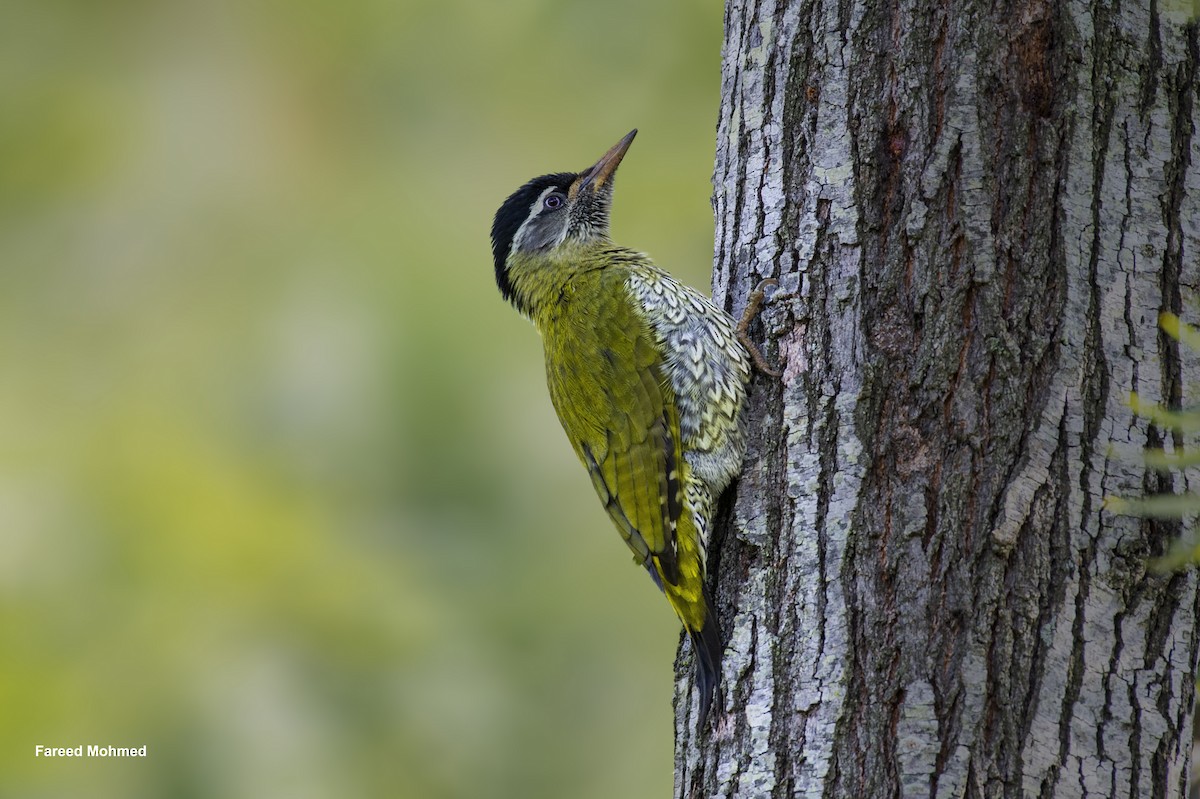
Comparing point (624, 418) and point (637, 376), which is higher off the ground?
point (637, 376)

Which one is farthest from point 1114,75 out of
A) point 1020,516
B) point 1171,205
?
point 1020,516

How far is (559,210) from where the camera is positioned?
5039 millimetres

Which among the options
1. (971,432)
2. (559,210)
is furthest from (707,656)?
(559,210)

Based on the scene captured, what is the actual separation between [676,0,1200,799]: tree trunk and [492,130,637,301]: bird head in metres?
1.98

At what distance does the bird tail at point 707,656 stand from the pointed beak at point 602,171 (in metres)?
2.43

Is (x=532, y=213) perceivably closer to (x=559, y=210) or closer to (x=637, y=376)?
(x=559, y=210)

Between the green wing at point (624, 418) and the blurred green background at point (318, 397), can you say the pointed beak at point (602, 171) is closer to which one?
the green wing at point (624, 418)

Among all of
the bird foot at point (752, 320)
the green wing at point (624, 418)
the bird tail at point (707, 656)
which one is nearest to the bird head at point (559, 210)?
the green wing at point (624, 418)

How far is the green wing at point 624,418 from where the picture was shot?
142 inches

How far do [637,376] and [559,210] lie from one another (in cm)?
129

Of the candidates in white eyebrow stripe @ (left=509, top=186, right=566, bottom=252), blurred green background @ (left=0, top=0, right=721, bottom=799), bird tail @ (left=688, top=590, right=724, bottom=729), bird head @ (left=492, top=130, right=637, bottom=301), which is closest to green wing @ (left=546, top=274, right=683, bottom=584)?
bird tail @ (left=688, top=590, right=724, bottom=729)

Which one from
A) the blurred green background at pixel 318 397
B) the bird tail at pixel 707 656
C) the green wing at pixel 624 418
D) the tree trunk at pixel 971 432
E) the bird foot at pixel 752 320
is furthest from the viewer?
the blurred green background at pixel 318 397

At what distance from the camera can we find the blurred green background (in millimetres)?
7113

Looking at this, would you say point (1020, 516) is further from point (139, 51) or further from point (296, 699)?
point (139, 51)
